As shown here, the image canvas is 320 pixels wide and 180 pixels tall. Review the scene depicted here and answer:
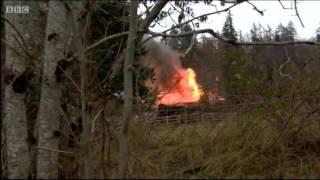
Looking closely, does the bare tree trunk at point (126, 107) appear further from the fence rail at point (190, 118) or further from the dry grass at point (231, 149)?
the fence rail at point (190, 118)

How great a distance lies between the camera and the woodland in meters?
6.25

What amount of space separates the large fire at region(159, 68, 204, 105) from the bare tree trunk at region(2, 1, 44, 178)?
3.05 metres

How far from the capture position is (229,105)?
1150cm

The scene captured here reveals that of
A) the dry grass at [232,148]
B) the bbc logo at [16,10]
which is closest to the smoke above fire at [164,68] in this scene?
the dry grass at [232,148]

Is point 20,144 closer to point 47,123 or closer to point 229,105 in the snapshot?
point 47,123

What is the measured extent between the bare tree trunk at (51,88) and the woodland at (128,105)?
0.04 feet

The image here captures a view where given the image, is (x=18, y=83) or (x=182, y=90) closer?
(x=18, y=83)

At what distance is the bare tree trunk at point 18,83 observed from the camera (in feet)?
23.1

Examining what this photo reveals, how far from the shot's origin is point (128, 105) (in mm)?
5602

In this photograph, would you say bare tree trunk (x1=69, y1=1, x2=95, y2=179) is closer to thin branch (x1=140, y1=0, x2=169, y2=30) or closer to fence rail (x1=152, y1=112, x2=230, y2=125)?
thin branch (x1=140, y1=0, x2=169, y2=30)

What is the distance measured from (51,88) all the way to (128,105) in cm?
150

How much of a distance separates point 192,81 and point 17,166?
11311 millimetres

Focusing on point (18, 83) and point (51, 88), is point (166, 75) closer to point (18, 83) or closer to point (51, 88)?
point (18, 83)

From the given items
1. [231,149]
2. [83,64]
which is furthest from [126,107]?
[231,149]
